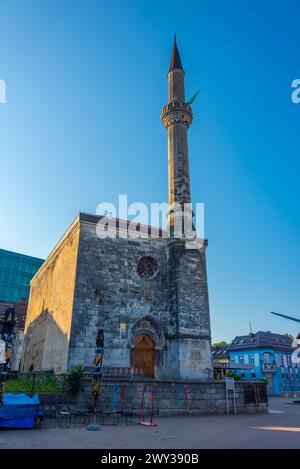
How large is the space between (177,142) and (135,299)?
10623 mm

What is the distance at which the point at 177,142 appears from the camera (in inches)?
904

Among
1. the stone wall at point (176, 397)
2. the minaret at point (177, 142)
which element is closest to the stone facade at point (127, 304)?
the stone wall at point (176, 397)

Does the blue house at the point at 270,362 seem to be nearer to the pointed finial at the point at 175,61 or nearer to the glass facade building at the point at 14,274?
the pointed finial at the point at 175,61

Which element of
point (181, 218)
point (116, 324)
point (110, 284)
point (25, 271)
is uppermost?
point (25, 271)

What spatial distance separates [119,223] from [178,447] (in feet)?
45.7

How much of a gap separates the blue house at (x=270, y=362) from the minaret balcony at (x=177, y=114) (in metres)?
34.8

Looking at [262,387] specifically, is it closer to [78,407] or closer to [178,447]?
[78,407]

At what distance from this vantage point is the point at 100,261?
18.8 meters

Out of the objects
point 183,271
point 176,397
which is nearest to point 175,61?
point 183,271

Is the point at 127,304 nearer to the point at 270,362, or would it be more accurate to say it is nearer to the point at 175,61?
the point at 175,61

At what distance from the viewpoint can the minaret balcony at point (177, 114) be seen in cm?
2355

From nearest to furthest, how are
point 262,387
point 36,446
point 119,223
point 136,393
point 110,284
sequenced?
point 36,446 → point 136,393 → point 262,387 → point 110,284 → point 119,223

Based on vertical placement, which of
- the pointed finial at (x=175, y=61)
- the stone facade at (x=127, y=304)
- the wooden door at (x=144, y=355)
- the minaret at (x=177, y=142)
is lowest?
the wooden door at (x=144, y=355)

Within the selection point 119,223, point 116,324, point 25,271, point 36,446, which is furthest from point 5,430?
point 25,271
